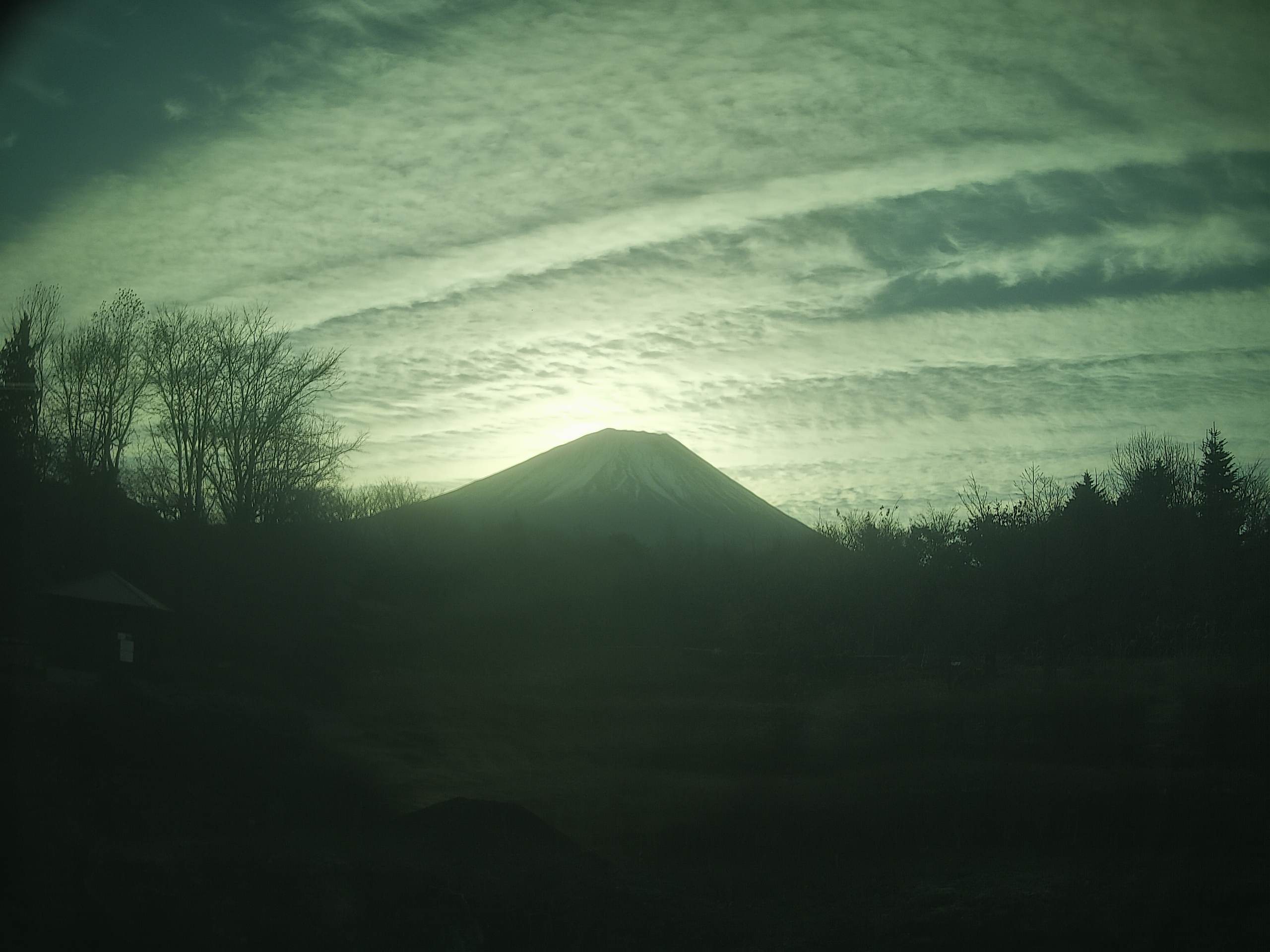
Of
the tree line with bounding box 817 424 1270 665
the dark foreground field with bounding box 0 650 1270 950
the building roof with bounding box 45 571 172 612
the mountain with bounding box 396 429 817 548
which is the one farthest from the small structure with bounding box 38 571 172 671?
the mountain with bounding box 396 429 817 548

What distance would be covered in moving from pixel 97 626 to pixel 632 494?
256ft

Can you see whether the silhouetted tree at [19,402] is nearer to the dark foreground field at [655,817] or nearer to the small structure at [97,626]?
the small structure at [97,626]

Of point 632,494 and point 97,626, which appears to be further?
point 632,494

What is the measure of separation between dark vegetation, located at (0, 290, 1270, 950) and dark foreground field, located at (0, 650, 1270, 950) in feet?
0.29

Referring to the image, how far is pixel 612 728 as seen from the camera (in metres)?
27.9

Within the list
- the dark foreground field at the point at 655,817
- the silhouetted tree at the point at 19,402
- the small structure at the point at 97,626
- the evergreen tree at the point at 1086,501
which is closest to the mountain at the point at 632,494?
the evergreen tree at the point at 1086,501

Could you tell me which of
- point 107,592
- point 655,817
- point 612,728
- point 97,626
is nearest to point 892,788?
point 655,817

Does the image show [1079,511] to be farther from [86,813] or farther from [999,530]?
[86,813]

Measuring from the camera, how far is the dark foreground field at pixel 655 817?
38.4 ft

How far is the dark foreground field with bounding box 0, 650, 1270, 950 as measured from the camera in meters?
11.7

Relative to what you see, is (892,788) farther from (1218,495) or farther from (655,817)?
(1218,495)

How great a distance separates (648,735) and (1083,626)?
16030 millimetres

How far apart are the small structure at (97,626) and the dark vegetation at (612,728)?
61cm

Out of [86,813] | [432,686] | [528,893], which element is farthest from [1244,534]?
[86,813]
